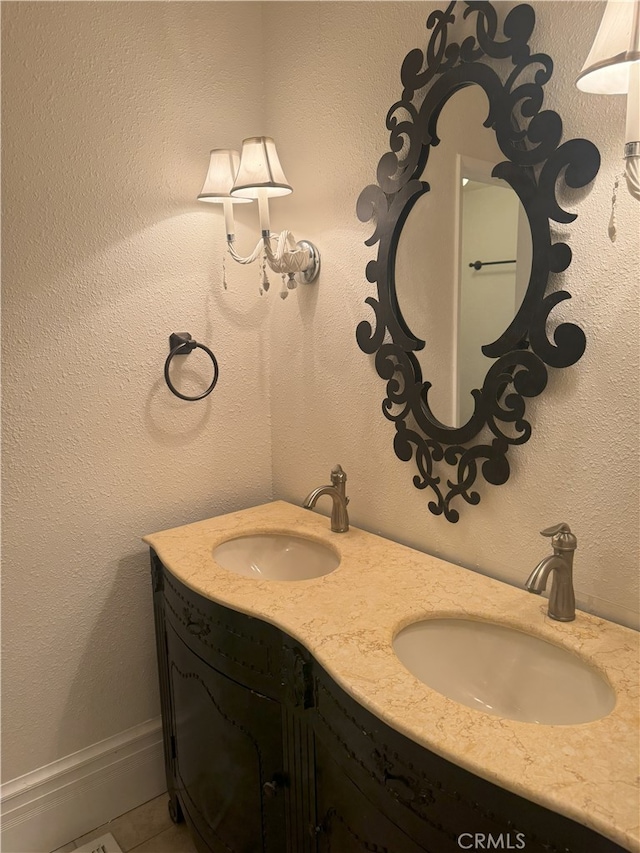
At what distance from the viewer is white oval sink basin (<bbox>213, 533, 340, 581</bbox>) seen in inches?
66.7

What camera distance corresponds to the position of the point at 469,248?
53.6 inches

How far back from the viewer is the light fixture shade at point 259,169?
5.20ft

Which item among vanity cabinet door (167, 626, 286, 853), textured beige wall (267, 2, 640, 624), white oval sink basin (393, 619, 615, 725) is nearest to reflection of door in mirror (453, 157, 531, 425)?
textured beige wall (267, 2, 640, 624)

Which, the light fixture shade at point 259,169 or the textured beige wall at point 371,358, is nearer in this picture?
the textured beige wall at point 371,358

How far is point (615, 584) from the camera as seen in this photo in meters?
1.17

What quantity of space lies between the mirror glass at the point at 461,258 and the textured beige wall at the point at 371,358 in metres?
0.13

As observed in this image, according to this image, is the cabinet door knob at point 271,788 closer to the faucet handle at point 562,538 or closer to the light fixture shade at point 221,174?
the faucet handle at point 562,538

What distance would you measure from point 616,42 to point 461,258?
0.54 metres

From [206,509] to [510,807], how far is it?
1333 mm

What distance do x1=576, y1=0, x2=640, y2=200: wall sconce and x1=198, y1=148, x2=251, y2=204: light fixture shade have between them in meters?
0.99

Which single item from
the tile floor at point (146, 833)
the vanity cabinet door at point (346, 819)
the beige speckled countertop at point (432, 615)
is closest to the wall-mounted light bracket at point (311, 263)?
the beige speckled countertop at point (432, 615)

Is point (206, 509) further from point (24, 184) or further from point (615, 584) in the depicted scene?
point (615, 584)

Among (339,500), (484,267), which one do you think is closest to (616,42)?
(484,267)

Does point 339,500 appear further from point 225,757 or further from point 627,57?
point 627,57
